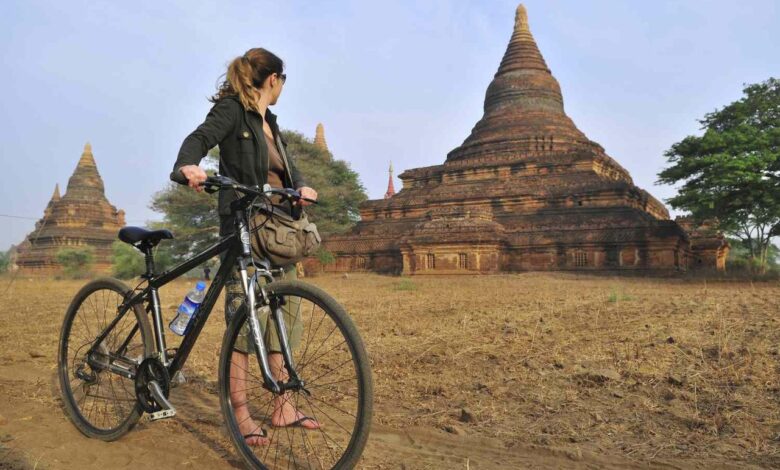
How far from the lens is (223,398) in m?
2.30

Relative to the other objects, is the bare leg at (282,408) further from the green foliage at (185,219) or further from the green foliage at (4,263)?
the green foliage at (4,263)

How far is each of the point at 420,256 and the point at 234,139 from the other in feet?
49.4

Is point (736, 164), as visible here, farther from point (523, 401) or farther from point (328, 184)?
point (328, 184)

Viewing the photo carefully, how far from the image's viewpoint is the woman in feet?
7.88

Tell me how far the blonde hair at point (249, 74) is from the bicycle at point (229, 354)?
0.57 metres

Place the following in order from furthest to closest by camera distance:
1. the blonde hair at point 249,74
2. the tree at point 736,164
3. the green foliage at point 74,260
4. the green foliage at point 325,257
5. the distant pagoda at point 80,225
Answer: the distant pagoda at point 80,225 → the green foliage at point 74,260 → the green foliage at point 325,257 → the tree at point 736,164 → the blonde hair at point 249,74

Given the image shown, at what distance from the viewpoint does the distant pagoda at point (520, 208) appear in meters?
16.5

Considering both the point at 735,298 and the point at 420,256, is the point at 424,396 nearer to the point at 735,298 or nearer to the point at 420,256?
the point at 735,298

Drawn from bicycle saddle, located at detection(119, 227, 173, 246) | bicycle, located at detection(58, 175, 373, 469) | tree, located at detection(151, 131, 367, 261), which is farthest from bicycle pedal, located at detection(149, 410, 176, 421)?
tree, located at detection(151, 131, 367, 261)

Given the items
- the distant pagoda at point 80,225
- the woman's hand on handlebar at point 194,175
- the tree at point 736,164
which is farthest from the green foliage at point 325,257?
the woman's hand on handlebar at point 194,175

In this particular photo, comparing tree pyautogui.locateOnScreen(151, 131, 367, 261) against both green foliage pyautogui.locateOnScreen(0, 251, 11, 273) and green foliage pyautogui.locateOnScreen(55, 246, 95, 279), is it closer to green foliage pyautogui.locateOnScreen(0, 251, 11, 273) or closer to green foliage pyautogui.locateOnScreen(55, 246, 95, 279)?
green foliage pyautogui.locateOnScreen(55, 246, 95, 279)

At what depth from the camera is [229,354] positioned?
7.53 ft

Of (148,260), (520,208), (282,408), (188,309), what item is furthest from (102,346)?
(520,208)

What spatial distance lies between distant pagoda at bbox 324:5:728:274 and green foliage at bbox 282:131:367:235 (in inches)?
132
